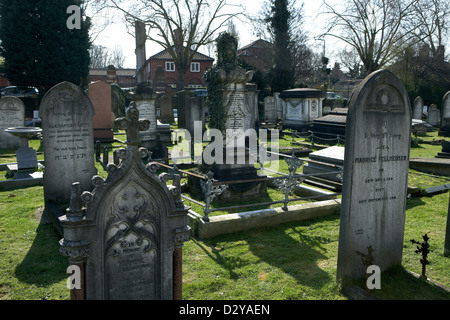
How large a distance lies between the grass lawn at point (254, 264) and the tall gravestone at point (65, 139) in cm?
85

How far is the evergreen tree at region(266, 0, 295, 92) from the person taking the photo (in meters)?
37.7

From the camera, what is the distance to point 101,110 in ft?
59.6

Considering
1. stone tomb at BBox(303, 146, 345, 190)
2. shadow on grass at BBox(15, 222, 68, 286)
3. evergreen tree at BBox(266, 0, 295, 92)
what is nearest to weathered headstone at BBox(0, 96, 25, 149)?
shadow on grass at BBox(15, 222, 68, 286)

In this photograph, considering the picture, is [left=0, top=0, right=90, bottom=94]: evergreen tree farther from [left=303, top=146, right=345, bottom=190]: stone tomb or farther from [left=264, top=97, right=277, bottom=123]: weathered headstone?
[left=303, top=146, right=345, bottom=190]: stone tomb

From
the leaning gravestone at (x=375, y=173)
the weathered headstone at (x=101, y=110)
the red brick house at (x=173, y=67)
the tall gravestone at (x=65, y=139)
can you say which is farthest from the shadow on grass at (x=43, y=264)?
the red brick house at (x=173, y=67)

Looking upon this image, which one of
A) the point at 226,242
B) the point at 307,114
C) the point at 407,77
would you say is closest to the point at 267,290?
the point at 226,242

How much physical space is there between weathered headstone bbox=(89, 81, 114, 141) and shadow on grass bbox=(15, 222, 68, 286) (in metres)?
12.2

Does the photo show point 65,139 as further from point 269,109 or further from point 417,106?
point 417,106

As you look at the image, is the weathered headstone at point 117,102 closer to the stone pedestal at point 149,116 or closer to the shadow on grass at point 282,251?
the stone pedestal at point 149,116

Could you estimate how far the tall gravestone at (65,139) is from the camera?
769 cm

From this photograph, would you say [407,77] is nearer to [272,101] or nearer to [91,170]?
[272,101]

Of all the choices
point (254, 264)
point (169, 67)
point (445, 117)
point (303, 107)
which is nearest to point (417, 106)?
point (445, 117)

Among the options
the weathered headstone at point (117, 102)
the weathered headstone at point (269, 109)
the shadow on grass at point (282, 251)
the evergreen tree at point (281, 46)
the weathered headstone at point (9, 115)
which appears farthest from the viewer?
the evergreen tree at point (281, 46)

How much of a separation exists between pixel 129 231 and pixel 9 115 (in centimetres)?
1501
